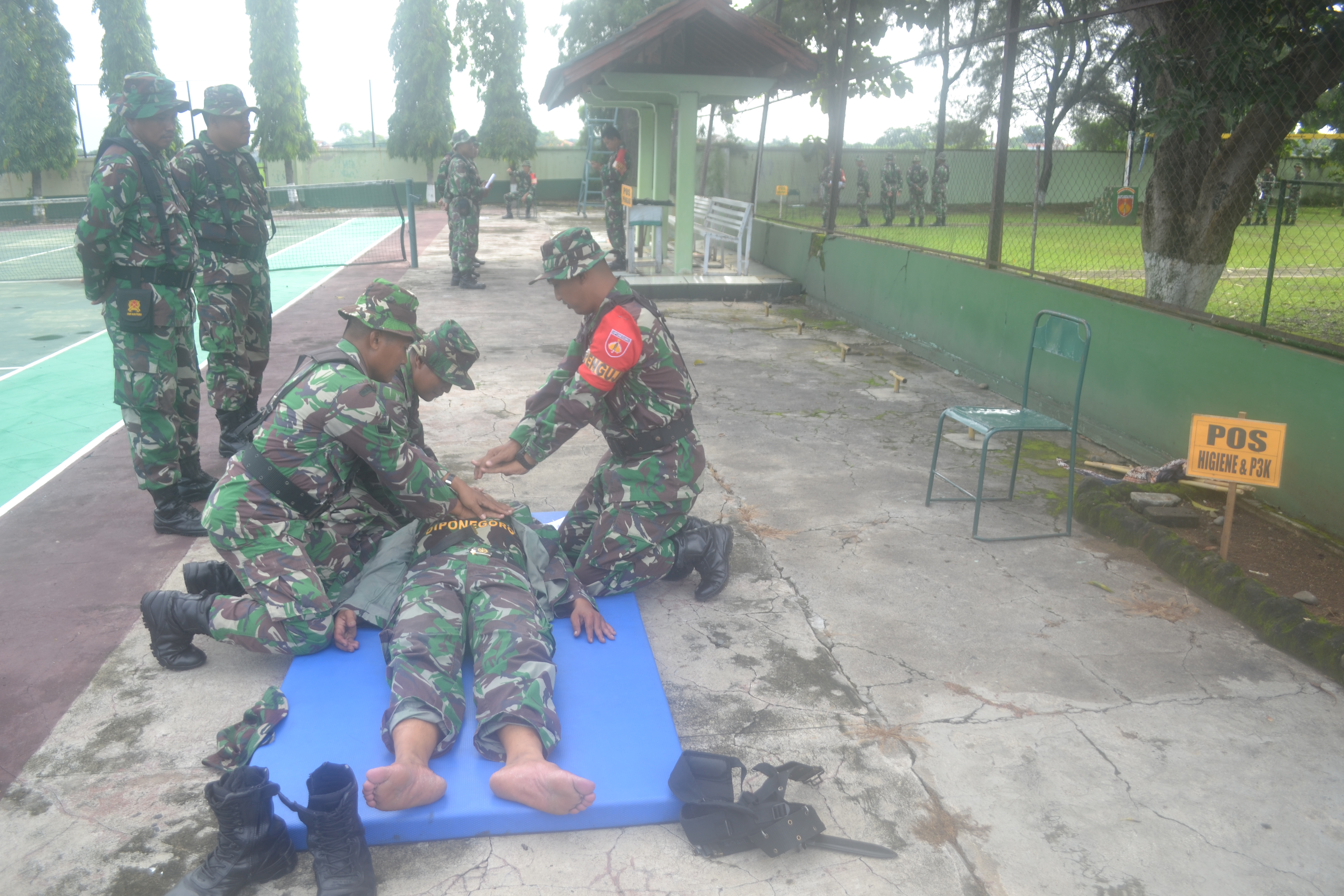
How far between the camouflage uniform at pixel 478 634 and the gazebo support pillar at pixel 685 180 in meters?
8.88

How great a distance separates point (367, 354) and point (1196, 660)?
3.17 meters

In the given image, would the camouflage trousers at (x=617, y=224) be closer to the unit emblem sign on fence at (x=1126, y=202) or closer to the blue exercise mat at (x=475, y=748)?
the unit emblem sign on fence at (x=1126, y=202)

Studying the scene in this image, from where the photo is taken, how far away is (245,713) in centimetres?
271

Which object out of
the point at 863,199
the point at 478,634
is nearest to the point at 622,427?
the point at 478,634

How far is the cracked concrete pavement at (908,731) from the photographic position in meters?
2.34

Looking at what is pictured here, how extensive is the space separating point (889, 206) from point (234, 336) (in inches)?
377

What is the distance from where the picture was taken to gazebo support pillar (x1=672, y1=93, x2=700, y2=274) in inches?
444

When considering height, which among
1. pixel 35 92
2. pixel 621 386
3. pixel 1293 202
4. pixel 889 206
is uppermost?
pixel 35 92

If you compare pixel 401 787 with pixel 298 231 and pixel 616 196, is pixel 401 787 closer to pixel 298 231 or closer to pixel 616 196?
pixel 616 196

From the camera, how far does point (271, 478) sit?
3119mm

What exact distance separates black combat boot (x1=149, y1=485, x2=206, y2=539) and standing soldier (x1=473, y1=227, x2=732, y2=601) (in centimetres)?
171

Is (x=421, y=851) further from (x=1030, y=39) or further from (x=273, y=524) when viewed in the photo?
(x=1030, y=39)

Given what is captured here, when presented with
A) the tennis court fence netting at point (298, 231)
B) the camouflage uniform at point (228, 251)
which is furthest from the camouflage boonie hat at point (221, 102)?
the tennis court fence netting at point (298, 231)

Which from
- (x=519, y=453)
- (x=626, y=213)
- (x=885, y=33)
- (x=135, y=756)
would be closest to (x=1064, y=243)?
(x=885, y=33)
